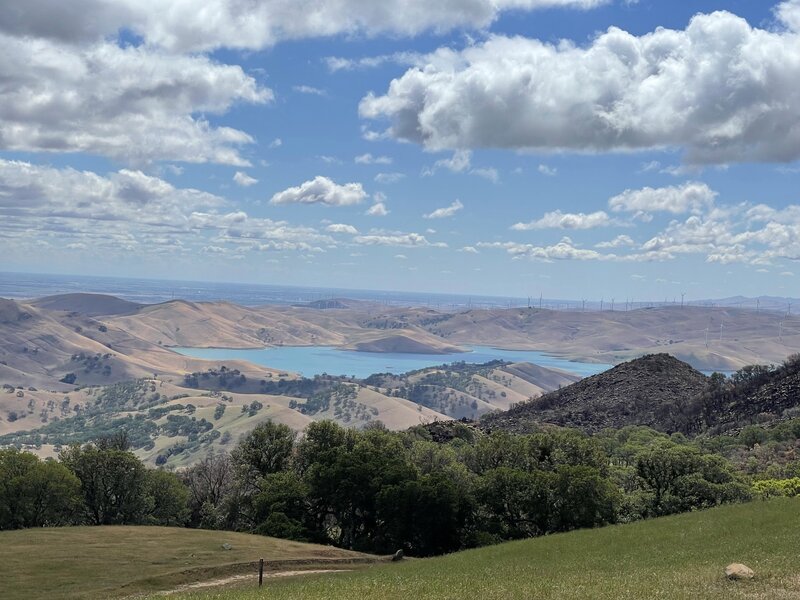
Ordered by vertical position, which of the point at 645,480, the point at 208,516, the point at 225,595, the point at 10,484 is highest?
the point at 225,595

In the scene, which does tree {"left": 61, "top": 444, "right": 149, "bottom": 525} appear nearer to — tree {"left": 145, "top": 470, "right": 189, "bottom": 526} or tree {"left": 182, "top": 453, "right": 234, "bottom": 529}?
tree {"left": 145, "top": 470, "right": 189, "bottom": 526}

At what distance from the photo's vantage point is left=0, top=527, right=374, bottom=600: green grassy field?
42219mm

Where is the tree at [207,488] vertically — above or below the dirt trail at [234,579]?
below

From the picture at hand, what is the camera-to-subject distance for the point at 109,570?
46156 mm

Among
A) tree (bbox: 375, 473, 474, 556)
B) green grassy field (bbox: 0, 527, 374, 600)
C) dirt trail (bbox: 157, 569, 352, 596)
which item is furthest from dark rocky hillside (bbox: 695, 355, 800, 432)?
dirt trail (bbox: 157, 569, 352, 596)

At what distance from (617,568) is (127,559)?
110 ft

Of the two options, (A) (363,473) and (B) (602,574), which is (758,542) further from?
(A) (363,473)

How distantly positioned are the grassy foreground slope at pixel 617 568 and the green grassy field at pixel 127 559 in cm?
611

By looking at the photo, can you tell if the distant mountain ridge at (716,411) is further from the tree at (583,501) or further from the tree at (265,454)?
the tree at (583,501)

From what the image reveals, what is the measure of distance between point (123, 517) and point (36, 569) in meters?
42.3

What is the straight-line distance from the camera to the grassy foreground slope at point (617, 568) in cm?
2938

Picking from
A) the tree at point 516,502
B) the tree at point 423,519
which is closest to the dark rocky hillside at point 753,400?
the tree at point 516,502

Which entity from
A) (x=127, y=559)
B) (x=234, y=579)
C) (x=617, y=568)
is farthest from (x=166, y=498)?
(x=617, y=568)

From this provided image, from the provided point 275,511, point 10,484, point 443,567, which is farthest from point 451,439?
point 443,567
